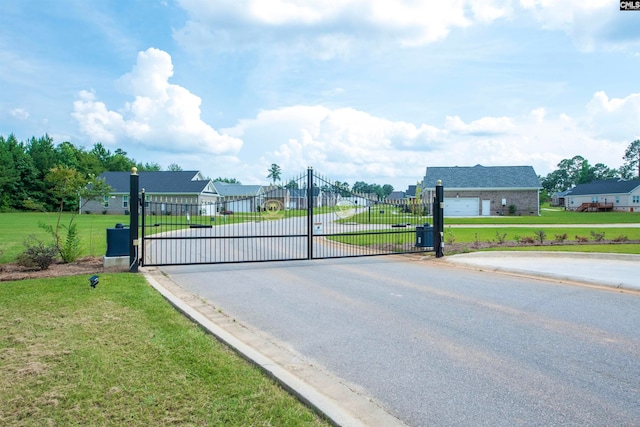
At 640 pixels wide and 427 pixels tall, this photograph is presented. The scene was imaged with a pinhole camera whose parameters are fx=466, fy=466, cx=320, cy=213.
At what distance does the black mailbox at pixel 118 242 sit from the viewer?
11.8 metres

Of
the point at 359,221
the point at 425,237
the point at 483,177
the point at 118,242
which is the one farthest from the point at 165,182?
the point at 118,242

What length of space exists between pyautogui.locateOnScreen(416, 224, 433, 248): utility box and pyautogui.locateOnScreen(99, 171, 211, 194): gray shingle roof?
145 feet

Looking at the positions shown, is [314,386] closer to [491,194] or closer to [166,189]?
[491,194]

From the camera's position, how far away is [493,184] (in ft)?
178

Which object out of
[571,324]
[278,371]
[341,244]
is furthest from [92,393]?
[341,244]

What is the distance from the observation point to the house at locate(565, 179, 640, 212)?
67250 mm

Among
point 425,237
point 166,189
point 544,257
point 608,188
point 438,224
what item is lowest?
point 544,257

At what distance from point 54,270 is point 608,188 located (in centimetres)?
7963

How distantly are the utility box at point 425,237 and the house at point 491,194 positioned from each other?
3745cm

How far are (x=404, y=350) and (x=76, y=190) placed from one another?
1157cm

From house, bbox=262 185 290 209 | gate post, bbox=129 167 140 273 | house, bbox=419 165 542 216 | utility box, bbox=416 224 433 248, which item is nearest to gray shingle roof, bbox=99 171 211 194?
house, bbox=419 165 542 216

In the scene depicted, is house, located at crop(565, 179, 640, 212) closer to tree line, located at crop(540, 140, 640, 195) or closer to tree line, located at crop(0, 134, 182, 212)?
tree line, located at crop(540, 140, 640, 195)

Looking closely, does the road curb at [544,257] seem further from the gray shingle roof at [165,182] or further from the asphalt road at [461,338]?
the gray shingle roof at [165,182]

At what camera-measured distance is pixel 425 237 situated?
52.6 feet
